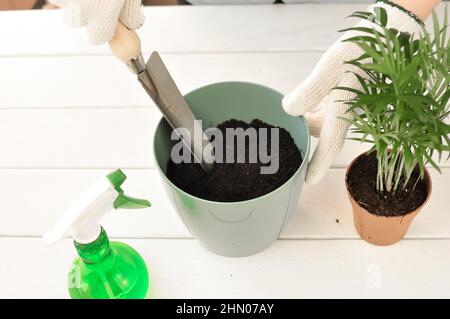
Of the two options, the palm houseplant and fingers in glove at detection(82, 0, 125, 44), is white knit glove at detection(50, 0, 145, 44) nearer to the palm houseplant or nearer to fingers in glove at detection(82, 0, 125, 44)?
fingers in glove at detection(82, 0, 125, 44)

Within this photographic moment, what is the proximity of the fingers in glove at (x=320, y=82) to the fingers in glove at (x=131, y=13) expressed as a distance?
20 cm

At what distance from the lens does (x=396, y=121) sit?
1.72 ft

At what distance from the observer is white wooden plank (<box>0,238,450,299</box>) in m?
0.66

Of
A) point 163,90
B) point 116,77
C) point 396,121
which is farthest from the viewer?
point 116,77

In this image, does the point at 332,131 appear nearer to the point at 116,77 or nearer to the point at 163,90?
the point at 163,90

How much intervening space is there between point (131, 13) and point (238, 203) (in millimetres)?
236

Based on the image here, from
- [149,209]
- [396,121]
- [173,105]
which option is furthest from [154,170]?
[396,121]

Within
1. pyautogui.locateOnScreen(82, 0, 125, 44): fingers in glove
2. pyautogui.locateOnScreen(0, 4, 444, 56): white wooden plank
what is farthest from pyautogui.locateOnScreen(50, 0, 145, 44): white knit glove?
pyautogui.locateOnScreen(0, 4, 444, 56): white wooden plank

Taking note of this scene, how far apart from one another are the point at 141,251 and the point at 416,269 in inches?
13.6

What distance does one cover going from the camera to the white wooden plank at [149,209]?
0.71 m

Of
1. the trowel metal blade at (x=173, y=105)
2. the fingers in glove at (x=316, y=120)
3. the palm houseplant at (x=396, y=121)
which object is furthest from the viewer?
the fingers in glove at (x=316, y=120)

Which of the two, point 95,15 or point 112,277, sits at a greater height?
point 95,15

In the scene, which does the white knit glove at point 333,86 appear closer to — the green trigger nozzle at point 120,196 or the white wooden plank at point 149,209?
the white wooden plank at point 149,209

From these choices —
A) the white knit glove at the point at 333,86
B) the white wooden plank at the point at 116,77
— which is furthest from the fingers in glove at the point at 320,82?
the white wooden plank at the point at 116,77
